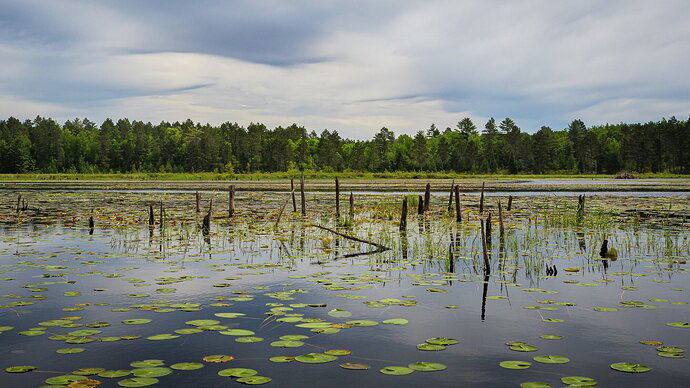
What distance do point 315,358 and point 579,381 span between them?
3129 millimetres

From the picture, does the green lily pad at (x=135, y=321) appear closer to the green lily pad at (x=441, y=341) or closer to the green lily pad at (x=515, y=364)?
the green lily pad at (x=441, y=341)

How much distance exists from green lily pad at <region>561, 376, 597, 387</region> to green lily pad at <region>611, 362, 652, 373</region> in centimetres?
61

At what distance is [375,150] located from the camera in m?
173

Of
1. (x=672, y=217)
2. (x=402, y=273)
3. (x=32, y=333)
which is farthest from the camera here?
(x=672, y=217)

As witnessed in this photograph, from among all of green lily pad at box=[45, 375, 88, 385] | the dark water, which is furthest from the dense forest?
green lily pad at box=[45, 375, 88, 385]

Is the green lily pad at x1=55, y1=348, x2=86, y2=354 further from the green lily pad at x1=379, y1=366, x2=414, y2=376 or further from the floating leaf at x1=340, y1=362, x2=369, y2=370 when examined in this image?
the green lily pad at x1=379, y1=366, x2=414, y2=376

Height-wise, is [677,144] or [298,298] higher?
[677,144]

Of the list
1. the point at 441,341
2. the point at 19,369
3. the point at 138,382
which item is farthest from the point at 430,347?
the point at 19,369

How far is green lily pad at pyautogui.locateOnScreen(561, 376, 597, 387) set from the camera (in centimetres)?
658

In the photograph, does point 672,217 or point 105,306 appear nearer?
point 105,306

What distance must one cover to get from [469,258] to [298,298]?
649 centimetres

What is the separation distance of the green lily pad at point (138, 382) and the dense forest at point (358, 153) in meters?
147

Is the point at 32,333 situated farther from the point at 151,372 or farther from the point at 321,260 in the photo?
the point at 321,260

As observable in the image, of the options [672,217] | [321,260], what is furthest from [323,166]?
[321,260]
